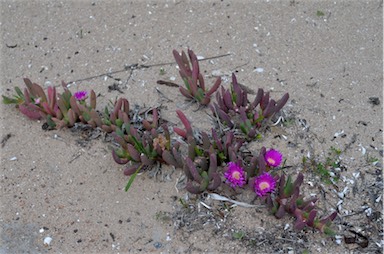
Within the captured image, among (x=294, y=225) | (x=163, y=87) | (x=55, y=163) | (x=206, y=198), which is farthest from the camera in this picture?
(x=163, y=87)

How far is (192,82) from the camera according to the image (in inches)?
134

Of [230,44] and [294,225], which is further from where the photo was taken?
[230,44]

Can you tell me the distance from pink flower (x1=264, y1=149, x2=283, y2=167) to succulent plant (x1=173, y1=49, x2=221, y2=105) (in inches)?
23.3

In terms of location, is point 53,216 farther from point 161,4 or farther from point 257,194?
point 161,4

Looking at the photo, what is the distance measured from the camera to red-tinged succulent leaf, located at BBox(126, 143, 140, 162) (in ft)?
9.76

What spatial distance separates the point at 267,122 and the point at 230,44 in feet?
2.88

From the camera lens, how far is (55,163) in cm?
330

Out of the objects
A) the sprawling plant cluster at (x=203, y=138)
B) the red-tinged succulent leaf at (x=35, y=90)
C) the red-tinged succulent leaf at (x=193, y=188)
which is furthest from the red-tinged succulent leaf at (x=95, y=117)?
the red-tinged succulent leaf at (x=193, y=188)

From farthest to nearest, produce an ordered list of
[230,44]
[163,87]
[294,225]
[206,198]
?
[230,44] → [163,87] → [206,198] → [294,225]

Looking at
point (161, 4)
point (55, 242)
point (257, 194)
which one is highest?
point (161, 4)

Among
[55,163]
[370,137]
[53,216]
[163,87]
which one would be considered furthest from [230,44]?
[53,216]

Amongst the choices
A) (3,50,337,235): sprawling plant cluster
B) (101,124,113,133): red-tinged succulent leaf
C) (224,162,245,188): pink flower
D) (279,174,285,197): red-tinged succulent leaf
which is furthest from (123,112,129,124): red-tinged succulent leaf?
(279,174,285,197): red-tinged succulent leaf

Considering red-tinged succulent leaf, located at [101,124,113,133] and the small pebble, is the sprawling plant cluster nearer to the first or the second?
red-tinged succulent leaf, located at [101,124,113,133]

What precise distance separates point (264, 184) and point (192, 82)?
87 cm
